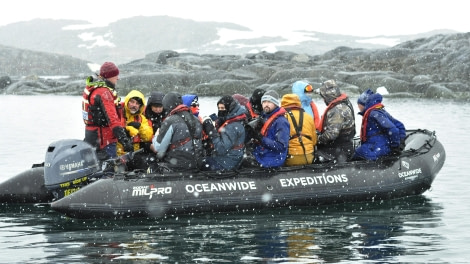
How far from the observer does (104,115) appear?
9.95m

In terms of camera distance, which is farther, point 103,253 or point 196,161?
point 196,161

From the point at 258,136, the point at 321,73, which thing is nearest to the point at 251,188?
the point at 258,136

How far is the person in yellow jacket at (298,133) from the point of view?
33.9ft

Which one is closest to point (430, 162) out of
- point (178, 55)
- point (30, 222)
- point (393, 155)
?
point (393, 155)

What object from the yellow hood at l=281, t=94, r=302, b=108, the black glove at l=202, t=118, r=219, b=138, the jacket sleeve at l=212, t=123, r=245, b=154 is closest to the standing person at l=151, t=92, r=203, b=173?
the black glove at l=202, t=118, r=219, b=138

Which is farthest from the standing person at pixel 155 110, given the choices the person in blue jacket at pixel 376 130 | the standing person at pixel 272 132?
the person in blue jacket at pixel 376 130

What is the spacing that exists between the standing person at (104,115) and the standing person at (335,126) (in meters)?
2.97

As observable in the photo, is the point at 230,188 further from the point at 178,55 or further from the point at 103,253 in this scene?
the point at 178,55

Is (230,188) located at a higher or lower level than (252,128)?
lower

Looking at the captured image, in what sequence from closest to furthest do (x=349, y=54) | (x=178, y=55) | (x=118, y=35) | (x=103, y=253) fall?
(x=103, y=253) < (x=349, y=54) < (x=178, y=55) < (x=118, y=35)

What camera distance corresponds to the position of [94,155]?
981 centimetres

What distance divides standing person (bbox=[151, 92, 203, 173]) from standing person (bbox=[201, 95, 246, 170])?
0.75 ft

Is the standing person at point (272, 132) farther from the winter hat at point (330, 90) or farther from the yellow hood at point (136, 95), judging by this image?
the yellow hood at point (136, 95)

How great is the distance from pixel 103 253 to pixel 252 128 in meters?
3.16
